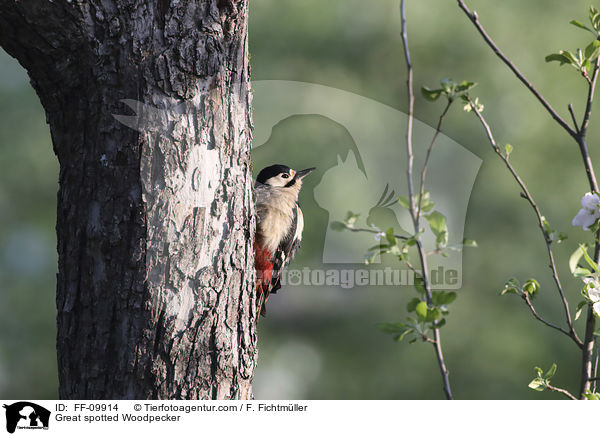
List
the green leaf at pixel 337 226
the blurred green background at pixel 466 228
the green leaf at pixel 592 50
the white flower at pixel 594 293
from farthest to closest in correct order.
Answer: the blurred green background at pixel 466 228, the green leaf at pixel 337 226, the green leaf at pixel 592 50, the white flower at pixel 594 293

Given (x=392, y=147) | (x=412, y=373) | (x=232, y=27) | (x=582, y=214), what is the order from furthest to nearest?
(x=412, y=373), (x=392, y=147), (x=232, y=27), (x=582, y=214)

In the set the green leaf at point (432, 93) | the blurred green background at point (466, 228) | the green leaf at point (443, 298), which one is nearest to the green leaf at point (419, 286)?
the green leaf at point (443, 298)

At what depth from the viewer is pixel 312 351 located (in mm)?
5844

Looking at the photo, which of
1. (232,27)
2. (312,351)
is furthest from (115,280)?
(312,351)

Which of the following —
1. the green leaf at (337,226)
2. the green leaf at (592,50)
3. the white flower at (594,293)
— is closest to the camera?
the white flower at (594,293)

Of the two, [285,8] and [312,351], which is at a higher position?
[285,8]

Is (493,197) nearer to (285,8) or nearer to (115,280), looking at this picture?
(285,8)

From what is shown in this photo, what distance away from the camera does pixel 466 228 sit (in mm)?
5559

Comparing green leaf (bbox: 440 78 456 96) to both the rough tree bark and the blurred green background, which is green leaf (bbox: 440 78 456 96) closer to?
the rough tree bark

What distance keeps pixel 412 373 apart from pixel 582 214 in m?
4.47

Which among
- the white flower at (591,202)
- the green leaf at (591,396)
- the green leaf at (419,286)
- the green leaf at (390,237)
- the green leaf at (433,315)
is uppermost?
the white flower at (591,202)
